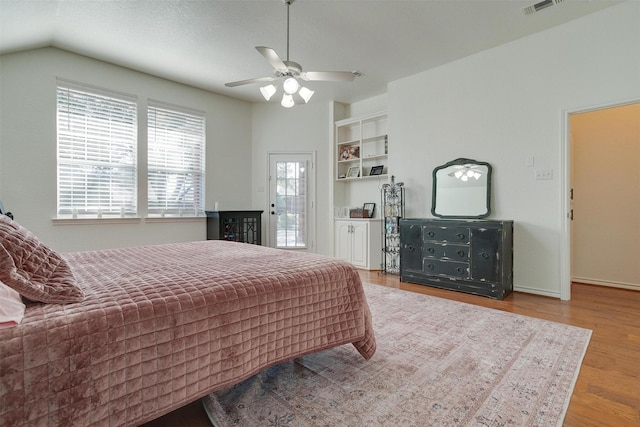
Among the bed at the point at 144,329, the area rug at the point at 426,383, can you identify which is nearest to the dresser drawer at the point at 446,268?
the area rug at the point at 426,383

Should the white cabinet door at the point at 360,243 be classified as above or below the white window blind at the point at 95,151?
below

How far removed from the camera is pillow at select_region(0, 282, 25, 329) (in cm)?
88

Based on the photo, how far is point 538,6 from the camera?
2.94m

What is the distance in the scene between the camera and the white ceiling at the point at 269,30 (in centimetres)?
289

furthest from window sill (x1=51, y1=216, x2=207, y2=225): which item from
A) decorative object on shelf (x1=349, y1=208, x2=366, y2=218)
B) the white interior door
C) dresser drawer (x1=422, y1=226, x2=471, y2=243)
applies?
dresser drawer (x1=422, y1=226, x2=471, y2=243)

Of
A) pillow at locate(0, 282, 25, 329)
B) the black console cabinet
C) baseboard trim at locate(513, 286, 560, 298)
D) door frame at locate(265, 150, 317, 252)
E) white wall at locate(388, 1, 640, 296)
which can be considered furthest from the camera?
door frame at locate(265, 150, 317, 252)

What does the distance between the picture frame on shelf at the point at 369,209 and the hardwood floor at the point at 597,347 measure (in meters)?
1.35

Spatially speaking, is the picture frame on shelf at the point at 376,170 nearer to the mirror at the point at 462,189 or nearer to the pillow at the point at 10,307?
the mirror at the point at 462,189

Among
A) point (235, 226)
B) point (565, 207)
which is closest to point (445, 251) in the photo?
point (565, 207)

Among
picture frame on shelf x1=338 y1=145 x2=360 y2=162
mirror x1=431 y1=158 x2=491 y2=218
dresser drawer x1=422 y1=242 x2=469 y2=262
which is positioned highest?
picture frame on shelf x1=338 y1=145 x2=360 y2=162

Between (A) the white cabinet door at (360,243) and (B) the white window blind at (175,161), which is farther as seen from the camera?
Answer: (A) the white cabinet door at (360,243)

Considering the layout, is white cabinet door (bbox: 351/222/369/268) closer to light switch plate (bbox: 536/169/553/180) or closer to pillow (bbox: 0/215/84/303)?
light switch plate (bbox: 536/169/553/180)

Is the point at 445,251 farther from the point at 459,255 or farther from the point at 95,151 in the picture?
the point at 95,151

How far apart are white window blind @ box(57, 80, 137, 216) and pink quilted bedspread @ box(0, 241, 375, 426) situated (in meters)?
2.62
